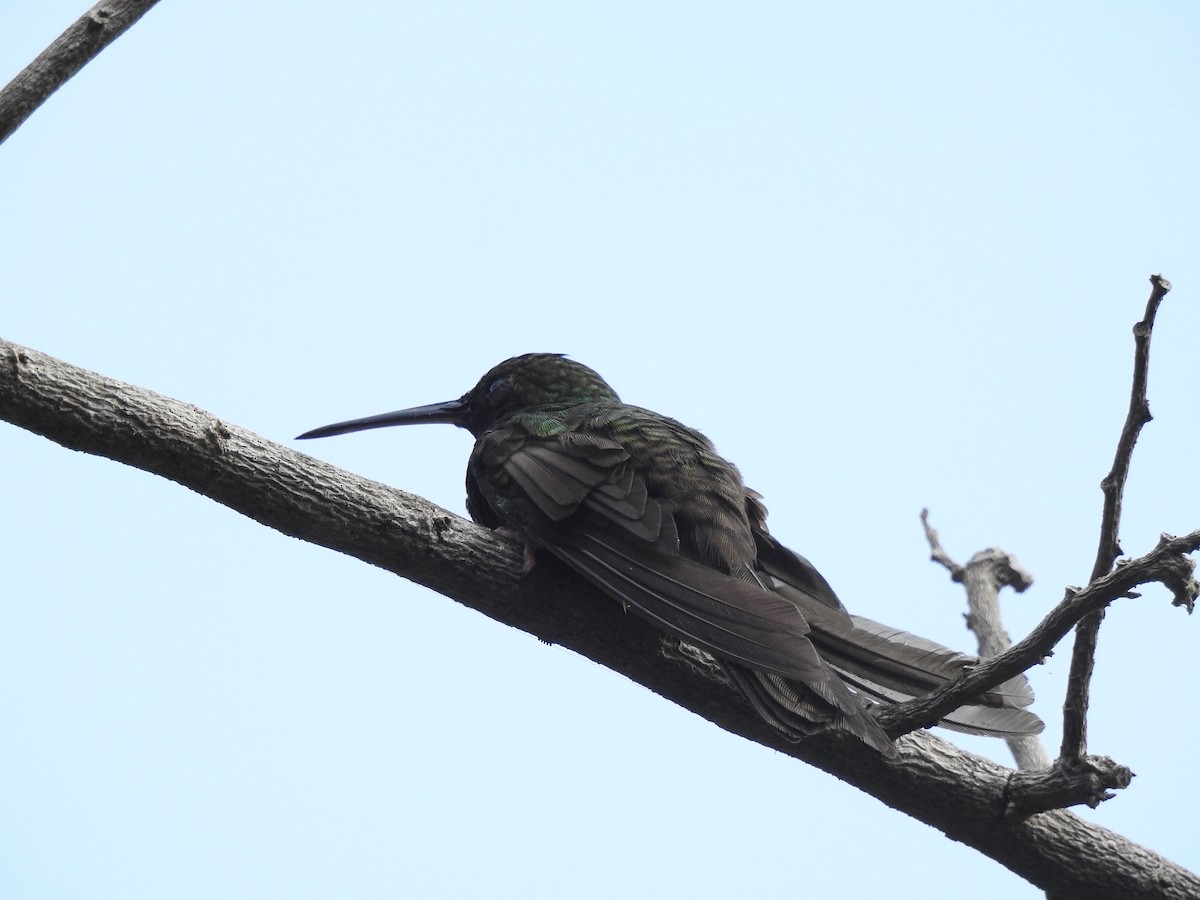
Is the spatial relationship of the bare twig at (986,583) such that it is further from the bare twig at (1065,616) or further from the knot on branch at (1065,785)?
the bare twig at (1065,616)

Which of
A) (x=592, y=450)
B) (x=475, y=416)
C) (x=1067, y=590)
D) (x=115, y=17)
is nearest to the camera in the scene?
(x=1067, y=590)

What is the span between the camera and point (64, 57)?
3.62 metres

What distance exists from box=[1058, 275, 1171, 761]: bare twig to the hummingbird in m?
0.29

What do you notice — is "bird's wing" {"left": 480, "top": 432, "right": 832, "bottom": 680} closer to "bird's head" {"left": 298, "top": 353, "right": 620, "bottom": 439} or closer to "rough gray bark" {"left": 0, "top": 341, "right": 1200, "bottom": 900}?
"rough gray bark" {"left": 0, "top": 341, "right": 1200, "bottom": 900}

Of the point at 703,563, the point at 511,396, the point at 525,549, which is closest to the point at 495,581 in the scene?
the point at 525,549

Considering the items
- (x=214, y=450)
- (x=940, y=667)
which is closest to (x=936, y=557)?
(x=940, y=667)

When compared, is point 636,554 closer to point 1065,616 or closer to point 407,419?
point 1065,616

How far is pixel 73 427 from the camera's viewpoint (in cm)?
335

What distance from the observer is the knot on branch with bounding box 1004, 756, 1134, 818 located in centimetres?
312

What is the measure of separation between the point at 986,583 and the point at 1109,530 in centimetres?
277

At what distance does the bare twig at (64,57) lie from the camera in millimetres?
3525

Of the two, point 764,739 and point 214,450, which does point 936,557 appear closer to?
point 764,739

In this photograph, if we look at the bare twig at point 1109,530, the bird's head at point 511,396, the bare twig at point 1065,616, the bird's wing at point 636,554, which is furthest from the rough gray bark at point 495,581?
the bird's head at point 511,396

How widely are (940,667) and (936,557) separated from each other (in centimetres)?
209
